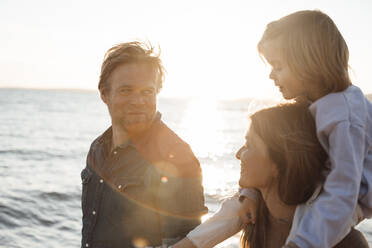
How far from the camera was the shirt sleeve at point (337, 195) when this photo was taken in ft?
6.37

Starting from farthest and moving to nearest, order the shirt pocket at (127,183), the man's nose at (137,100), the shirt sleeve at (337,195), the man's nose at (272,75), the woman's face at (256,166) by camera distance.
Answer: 1. the man's nose at (137,100)
2. the shirt pocket at (127,183)
3. the man's nose at (272,75)
4. the woman's face at (256,166)
5. the shirt sleeve at (337,195)

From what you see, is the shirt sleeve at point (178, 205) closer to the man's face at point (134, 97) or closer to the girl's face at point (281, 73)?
the man's face at point (134, 97)

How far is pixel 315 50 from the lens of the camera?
2334 millimetres

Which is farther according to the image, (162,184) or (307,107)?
(162,184)

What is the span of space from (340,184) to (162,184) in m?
1.11

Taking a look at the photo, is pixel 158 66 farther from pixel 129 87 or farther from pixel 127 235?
pixel 127 235

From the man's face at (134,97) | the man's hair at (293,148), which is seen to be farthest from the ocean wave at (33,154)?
the man's hair at (293,148)

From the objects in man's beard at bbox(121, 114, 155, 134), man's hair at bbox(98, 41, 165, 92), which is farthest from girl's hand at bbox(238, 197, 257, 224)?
man's hair at bbox(98, 41, 165, 92)

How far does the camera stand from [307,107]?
2201 mm

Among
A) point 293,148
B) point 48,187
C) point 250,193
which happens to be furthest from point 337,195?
point 48,187

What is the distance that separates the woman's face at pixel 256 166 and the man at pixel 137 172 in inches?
19.7

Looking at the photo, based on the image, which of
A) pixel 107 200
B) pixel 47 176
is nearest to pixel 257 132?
pixel 107 200

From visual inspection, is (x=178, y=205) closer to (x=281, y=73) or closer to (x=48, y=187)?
(x=281, y=73)

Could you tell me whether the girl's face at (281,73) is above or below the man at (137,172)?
above
